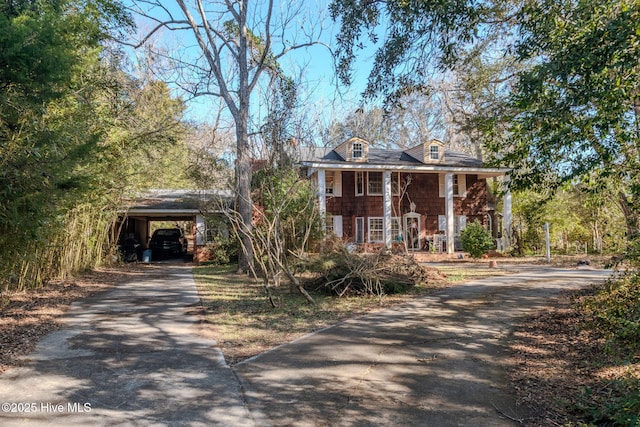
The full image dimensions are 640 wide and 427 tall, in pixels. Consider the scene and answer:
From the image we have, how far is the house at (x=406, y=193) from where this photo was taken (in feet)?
81.0

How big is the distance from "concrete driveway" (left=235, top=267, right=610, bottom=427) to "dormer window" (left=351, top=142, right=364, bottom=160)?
1723 cm

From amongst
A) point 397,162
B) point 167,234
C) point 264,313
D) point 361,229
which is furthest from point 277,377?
point 167,234

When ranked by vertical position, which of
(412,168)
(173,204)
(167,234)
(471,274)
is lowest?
(471,274)

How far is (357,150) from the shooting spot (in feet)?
81.3

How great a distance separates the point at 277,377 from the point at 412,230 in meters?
22.5

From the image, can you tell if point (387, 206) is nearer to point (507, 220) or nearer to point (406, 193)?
point (406, 193)

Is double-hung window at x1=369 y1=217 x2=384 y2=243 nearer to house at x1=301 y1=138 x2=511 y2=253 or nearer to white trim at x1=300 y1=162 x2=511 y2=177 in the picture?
house at x1=301 y1=138 x2=511 y2=253

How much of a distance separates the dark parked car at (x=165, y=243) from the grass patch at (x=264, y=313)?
13.8 m

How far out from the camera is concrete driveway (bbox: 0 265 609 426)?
12.7 feet

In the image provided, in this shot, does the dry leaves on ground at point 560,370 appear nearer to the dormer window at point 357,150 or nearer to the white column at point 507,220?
the white column at point 507,220

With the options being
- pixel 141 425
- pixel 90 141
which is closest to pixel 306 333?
pixel 141 425

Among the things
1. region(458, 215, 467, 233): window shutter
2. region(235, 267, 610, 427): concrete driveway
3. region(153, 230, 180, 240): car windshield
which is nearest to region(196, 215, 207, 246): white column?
region(153, 230, 180, 240): car windshield

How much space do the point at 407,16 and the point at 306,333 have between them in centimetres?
575

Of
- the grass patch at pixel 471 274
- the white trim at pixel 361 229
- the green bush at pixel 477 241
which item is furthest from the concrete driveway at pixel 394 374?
the white trim at pixel 361 229
